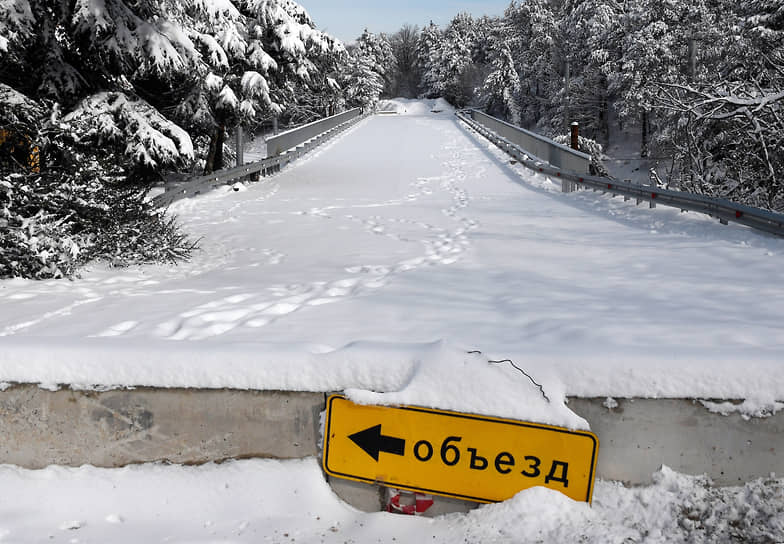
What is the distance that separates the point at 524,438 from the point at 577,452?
11.4 inches

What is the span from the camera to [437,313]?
5.61 m

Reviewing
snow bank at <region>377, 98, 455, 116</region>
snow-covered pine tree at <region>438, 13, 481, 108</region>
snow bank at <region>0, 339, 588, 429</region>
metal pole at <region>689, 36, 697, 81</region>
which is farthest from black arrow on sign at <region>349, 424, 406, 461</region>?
snow-covered pine tree at <region>438, 13, 481, 108</region>

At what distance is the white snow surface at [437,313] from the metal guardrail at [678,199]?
0.22 m

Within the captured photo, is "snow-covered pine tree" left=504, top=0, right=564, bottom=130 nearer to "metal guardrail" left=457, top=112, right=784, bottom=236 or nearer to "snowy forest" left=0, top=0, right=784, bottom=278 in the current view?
"snowy forest" left=0, top=0, right=784, bottom=278

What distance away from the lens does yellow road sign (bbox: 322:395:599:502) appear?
12.2 ft

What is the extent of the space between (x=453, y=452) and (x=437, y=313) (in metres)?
1.92

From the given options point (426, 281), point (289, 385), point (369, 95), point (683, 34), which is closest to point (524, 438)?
point (289, 385)

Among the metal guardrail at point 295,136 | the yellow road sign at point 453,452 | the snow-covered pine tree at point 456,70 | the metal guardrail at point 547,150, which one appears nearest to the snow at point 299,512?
the yellow road sign at point 453,452

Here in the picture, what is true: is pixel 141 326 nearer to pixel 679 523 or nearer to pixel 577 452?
pixel 577 452

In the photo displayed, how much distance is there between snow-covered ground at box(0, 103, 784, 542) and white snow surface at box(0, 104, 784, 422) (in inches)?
0.7

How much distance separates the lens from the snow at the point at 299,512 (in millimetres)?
3516

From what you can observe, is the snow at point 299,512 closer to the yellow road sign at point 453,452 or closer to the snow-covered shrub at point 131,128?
the yellow road sign at point 453,452

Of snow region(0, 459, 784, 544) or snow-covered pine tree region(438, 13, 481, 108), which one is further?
snow-covered pine tree region(438, 13, 481, 108)

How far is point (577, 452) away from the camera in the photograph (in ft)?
12.1
